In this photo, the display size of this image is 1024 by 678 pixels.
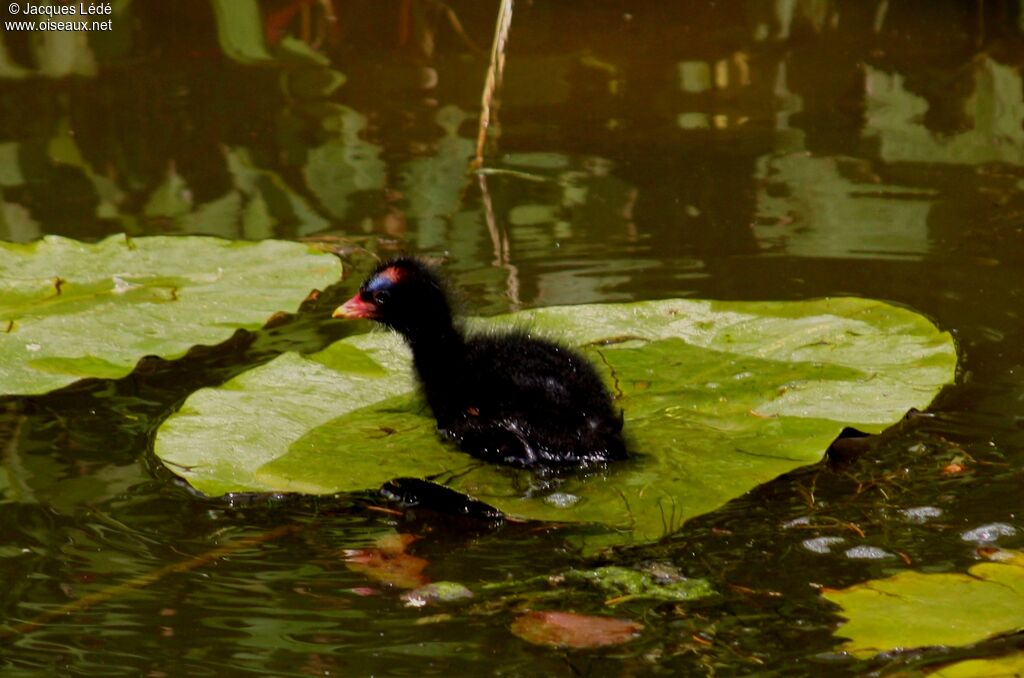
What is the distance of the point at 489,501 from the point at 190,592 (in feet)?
2.34

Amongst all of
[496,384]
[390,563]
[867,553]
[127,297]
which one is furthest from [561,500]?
[127,297]

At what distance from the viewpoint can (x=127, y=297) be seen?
4.57 meters

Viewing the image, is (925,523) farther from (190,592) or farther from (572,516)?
(190,592)

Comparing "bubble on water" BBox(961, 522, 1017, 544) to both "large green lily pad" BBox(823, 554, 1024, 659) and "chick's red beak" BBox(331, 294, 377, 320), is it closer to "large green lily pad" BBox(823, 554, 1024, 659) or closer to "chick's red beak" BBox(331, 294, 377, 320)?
"large green lily pad" BBox(823, 554, 1024, 659)

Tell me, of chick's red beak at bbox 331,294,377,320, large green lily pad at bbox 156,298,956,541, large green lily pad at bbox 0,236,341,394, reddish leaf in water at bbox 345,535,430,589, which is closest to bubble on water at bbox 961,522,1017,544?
large green lily pad at bbox 156,298,956,541

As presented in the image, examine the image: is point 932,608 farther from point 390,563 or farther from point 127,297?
point 127,297

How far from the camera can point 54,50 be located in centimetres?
836

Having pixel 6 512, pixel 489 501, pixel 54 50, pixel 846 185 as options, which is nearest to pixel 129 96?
pixel 54 50

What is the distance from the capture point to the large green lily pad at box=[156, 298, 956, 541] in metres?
3.44

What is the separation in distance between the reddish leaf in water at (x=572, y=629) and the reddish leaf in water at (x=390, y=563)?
0.34m

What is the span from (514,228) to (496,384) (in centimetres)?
175

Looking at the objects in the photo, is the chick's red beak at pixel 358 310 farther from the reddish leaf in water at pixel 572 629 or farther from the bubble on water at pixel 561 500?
the reddish leaf in water at pixel 572 629

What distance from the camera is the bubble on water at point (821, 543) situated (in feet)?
10.4

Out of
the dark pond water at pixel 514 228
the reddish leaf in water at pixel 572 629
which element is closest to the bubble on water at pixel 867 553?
the dark pond water at pixel 514 228
